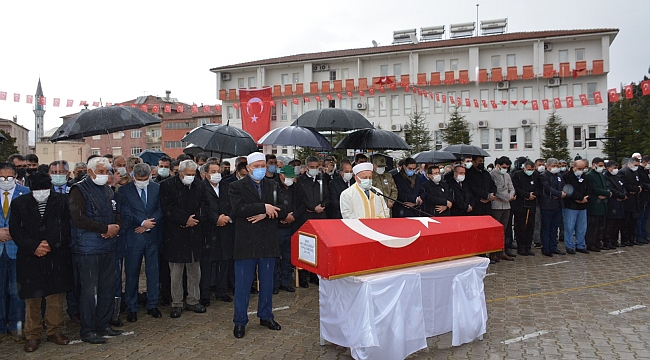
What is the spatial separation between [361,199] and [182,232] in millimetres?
2513

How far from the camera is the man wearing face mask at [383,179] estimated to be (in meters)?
8.64

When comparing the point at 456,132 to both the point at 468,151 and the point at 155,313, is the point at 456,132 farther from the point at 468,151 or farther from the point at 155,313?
the point at 155,313

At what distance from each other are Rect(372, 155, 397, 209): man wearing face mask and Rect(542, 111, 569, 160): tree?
30849 millimetres

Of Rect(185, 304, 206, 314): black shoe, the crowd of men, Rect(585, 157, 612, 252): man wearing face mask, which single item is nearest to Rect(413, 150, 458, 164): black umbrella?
the crowd of men

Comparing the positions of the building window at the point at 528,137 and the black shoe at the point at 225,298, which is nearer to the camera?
the black shoe at the point at 225,298

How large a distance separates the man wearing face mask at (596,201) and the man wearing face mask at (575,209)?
17 centimetres

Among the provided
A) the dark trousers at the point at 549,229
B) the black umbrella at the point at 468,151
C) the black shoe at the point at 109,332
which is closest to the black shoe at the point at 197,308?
the black shoe at the point at 109,332

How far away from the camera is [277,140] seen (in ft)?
28.7

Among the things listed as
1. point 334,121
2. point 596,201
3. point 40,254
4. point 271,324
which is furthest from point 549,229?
point 40,254

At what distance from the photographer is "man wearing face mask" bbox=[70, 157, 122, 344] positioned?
17.3ft

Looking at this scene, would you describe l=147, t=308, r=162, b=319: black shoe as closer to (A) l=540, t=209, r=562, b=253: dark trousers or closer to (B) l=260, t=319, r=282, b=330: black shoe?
(B) l=260, t=319, r=282, b=330: black shoe

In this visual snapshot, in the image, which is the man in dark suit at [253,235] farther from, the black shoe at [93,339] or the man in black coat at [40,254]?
the man in black coat at [40,254]

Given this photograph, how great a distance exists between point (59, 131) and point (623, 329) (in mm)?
7898

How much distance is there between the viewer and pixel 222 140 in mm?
8031
